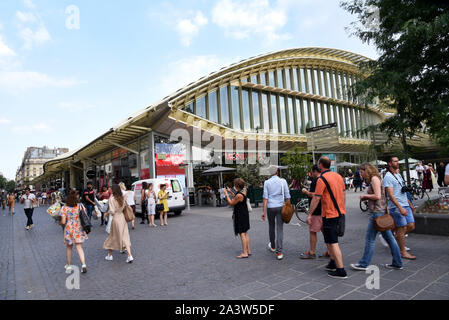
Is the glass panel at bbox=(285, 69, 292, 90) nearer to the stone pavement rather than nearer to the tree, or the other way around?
the tree

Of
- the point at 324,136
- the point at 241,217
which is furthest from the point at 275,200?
the point at 324,136

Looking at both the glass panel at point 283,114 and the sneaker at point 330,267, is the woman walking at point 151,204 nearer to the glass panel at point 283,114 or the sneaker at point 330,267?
the sneaker at point 330,267

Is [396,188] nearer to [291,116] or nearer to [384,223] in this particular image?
[384,223]

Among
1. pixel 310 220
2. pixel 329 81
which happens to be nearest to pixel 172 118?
pixel 310 220

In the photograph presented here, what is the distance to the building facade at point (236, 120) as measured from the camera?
18.8m

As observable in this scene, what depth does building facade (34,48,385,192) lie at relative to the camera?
18.8 m

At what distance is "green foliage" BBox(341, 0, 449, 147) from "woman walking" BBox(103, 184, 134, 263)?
23.2 feet

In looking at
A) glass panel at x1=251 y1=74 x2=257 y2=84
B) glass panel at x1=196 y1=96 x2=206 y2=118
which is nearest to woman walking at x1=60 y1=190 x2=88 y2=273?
glass panel at x1=196 y1=96 x2=206 y2=118

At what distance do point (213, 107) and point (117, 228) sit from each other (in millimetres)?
17831

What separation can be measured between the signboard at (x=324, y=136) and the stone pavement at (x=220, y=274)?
11.6 meters

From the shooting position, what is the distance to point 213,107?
74.5ft
